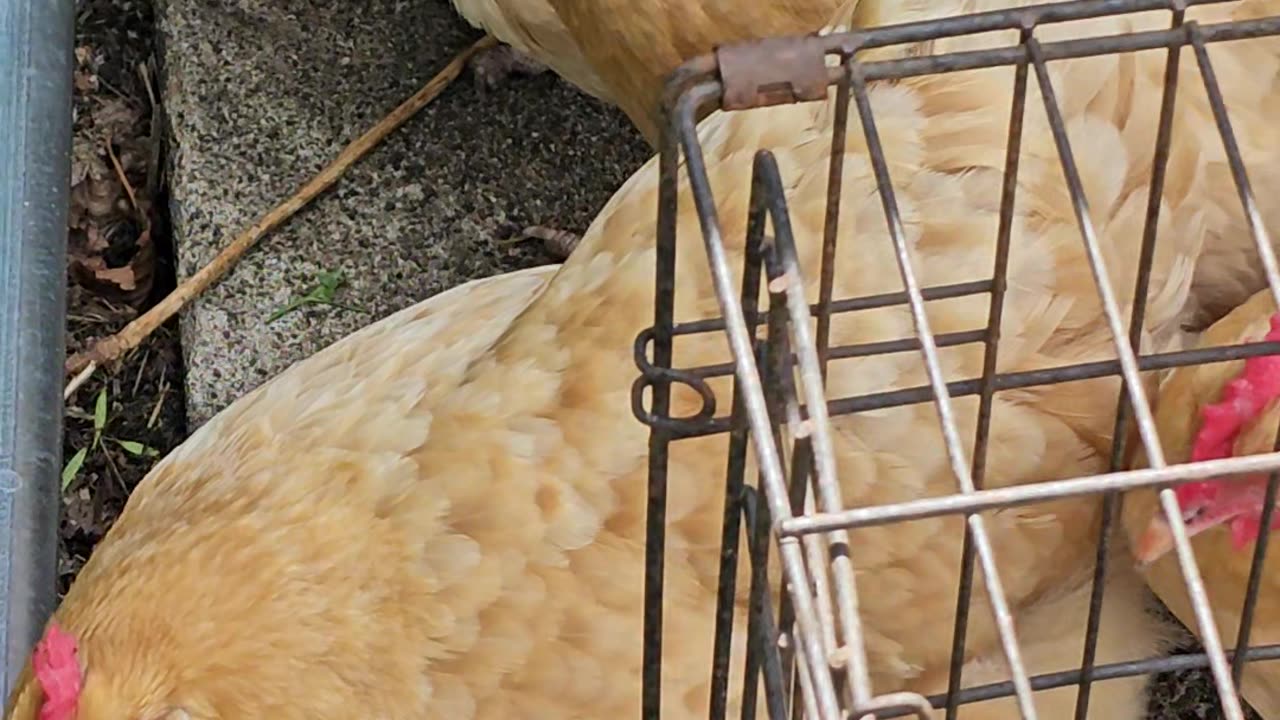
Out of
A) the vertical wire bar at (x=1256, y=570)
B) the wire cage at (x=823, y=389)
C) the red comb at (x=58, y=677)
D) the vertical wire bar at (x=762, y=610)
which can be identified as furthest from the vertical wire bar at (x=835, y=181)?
the red comb at (x=58, y=677)

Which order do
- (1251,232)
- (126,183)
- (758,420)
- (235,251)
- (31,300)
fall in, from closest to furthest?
1. (758,420)
2. (1251,232)
3. (31,300)
4. (235,251)
5. (126,183)

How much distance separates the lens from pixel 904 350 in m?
1.07

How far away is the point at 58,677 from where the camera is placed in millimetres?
1117

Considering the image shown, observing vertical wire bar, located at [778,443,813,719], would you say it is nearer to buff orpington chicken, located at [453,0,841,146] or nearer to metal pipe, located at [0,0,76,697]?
buff orpington chicken, located at [453,0,841,146]

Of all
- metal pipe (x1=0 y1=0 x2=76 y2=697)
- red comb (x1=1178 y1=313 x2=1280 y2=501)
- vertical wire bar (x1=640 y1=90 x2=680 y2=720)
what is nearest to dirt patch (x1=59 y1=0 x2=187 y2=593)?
metal pipe (x1=0 y1=0 x2=76 y2=697)

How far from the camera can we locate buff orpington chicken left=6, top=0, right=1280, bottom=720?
114 cm

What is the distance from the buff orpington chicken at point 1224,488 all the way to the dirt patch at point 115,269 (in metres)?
1.37

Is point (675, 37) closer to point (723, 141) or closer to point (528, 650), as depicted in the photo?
point (723, 141)

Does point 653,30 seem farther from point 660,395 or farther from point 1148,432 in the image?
point 1148,432

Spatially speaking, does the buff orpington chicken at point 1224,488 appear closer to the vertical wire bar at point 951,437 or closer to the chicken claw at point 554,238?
the vertical wire bar at point 951,437

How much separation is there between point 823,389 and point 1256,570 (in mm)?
383

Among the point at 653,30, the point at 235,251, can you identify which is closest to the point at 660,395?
the point at 653,30

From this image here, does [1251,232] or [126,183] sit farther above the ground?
[126,183]

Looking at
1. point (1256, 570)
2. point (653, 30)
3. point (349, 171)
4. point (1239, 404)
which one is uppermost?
point (349, 171)
